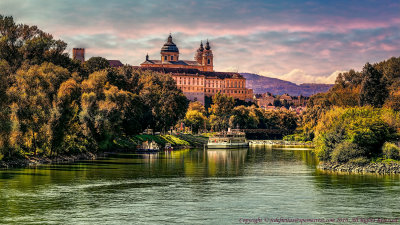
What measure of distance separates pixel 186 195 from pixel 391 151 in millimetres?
28056

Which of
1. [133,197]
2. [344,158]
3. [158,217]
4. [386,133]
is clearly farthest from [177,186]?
[386,133]

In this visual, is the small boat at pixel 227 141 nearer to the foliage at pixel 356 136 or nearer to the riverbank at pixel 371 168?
the foliage at pixel 356 136

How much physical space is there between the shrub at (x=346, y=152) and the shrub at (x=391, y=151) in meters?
2.56

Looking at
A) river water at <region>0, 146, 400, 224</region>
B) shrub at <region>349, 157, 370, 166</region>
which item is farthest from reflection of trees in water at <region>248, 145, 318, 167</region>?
river water at <region>0, 146, 400, 224</region>

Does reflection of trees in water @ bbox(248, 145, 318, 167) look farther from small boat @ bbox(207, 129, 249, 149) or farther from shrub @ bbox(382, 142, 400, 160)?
small boat @ bbox(207, 129, 249, 149)

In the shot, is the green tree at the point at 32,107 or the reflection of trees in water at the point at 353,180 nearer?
the reflection of trees in water at the point at 353,180

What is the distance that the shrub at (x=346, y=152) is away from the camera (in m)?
65.0

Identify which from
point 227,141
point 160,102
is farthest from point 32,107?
point 227,141

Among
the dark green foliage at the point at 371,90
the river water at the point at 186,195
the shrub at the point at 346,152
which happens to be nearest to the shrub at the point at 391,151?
the shrub at the point at 346,152

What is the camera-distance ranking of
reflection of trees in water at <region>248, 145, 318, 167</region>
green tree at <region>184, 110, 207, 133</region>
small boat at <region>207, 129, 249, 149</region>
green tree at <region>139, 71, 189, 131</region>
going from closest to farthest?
reflection of trees in water at <region>248, 145, 318, 167</region>, green tree at <region>139, 71, 189, 131</region>, small boat at <region>207, 129, 249, 149</region>, green tree at <region>184, 110, 207, 133</region>

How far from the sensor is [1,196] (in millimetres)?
46312

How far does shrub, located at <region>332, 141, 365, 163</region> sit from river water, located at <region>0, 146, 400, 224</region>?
10.5 feet

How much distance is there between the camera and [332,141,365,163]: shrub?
65012 mm

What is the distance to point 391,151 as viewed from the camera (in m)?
63.9
